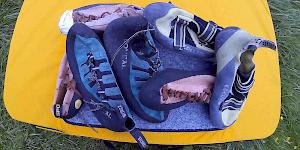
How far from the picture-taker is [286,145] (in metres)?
1.70

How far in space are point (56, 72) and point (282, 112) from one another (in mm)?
884

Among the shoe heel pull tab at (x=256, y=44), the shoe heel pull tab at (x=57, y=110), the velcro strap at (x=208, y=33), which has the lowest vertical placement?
the shoe heel pull tab at (x=57, y=110)

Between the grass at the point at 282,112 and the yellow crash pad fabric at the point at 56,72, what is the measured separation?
289mm

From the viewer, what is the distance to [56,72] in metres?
1.34

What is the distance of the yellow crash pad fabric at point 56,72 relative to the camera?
131 cm

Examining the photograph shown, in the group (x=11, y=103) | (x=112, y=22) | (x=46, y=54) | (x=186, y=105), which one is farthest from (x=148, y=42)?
(x=11, y=103)

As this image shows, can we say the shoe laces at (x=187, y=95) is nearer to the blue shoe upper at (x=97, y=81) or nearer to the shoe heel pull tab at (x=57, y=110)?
the blue shoe upper at (x=97, y=81)

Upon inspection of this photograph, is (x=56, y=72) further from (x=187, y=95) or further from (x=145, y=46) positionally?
(x=187, y=95)

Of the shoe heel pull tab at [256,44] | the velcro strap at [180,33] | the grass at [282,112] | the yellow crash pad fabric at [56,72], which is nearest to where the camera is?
the shoe heel pull tab at [256,44]

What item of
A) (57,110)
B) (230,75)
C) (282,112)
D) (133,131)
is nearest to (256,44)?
(230,75)

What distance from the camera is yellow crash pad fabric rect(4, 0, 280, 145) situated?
1.31m

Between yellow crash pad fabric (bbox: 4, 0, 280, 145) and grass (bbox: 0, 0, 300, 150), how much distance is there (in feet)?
0.95

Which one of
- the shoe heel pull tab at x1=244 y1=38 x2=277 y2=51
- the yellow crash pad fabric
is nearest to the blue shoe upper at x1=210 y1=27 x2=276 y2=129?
the shoe heel pull tab at x1=244 y1=38 x2=277 y2=51

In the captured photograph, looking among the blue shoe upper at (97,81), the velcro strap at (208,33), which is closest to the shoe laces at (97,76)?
the blue shoe upper at (97,81)
